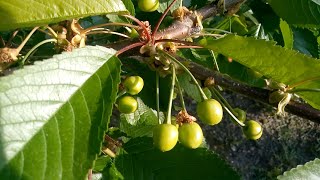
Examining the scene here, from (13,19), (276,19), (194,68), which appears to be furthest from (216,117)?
(276,19)

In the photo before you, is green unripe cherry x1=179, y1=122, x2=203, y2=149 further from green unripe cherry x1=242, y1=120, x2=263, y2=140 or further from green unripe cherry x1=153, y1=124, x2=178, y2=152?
green unripe cherry x1=242, y1=120, x2=263, y2=140

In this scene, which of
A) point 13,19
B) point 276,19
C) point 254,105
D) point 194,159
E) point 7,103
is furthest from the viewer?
point 254,105

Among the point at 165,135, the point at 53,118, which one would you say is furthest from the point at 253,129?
the point at 53,118

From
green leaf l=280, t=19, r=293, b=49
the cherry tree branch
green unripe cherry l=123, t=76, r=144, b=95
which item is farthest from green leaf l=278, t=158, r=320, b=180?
green leaf l=280, t=19, r=293, b=49

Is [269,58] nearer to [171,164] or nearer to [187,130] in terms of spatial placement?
[187,130]

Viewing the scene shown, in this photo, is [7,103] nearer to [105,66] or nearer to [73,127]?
[73,127]
